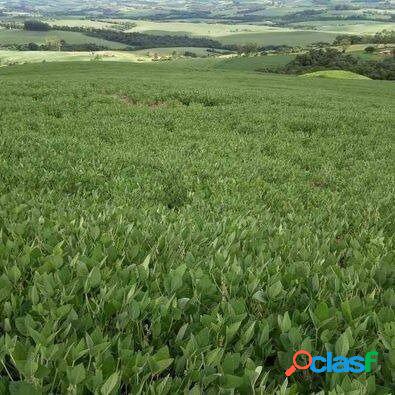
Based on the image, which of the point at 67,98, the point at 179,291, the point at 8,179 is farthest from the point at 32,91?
the point at 179,291

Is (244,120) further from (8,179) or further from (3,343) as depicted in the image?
(3,343)

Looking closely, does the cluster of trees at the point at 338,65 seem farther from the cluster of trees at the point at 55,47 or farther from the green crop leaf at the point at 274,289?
the green crop leaf at the point at 274,289

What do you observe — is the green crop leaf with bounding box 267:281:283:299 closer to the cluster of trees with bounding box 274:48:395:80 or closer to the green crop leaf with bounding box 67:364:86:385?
the green crop leaf with bounding box 67:364:86:385

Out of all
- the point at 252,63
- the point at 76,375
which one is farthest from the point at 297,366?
the point at 252,63

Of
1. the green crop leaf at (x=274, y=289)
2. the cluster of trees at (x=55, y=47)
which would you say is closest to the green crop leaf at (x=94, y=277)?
the green crop leaf at (x=274, y=289)

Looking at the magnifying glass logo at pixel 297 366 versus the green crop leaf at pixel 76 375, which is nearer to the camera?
the green crop leaf at pixel 76 375

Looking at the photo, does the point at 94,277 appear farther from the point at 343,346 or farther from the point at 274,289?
the point at 343,346

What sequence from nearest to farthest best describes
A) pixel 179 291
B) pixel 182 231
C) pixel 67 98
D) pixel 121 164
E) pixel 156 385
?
→ pixel 156 385
pixel 179 291
pixel 182 231
pixel 121 164
pixel 67 98

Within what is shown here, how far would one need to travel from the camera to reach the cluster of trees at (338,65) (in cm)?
9904

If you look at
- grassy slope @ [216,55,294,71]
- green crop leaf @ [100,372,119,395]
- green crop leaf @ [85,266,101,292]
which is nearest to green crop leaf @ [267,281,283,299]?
green crop leaf @ [85,266,101,292]

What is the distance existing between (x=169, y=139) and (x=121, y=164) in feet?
18.2

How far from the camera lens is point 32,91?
28453 mm

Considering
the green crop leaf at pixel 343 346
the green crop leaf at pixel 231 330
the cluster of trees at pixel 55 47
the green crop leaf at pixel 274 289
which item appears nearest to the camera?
the green crop leaf at pixel 343 346

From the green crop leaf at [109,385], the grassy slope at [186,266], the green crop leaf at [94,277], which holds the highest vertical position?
the green crop leaf at [109,385]
